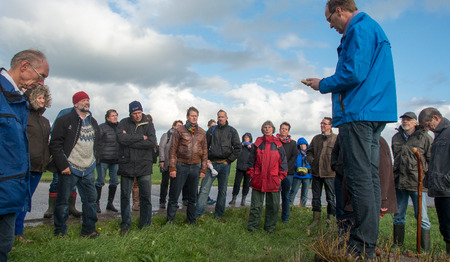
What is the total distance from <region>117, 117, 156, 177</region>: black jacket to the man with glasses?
3.93 metres

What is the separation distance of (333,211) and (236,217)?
2340 mm

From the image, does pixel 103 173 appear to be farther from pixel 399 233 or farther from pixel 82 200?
pixel 399 233

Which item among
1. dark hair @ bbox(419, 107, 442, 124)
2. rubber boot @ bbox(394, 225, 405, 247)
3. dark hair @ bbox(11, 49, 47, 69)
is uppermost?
dark hair @ bbox(11, 49, 47, 69)

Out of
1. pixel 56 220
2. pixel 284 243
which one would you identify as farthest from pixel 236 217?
pixel 56 220

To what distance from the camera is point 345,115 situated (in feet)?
10.8

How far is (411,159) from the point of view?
629 cm

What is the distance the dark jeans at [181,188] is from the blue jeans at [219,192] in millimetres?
673

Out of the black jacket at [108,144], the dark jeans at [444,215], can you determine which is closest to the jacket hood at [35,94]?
the black jacket at [108,144]

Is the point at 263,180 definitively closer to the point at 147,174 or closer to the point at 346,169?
the point at 147,174

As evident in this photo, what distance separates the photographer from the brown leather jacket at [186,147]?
23.8ft

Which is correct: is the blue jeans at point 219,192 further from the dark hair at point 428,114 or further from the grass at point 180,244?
the dark hair at point 428,114

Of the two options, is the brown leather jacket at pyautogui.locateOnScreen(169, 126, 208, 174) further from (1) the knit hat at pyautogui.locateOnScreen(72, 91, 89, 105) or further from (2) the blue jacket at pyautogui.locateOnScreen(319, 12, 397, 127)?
(2) the blue jacket at pyautogui.locateOnScreen(319, 12, 397, 127)

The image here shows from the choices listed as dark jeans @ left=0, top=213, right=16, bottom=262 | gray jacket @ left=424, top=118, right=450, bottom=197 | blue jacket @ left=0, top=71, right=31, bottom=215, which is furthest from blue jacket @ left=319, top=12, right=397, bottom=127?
dark jeans @ left=0, top=213, right=16, bottom=262

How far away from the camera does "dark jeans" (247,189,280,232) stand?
746 centimetres
